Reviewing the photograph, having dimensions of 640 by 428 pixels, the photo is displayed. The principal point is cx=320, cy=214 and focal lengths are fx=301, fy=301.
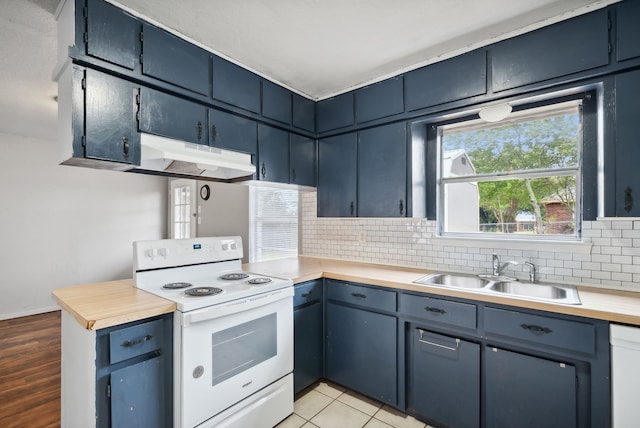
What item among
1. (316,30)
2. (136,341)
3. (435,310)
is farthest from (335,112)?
(136,341)

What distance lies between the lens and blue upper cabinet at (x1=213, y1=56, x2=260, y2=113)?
2.21 m

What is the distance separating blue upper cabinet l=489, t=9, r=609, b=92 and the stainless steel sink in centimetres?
Answer: 134

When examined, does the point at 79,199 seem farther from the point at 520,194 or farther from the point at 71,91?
the point at 520,194

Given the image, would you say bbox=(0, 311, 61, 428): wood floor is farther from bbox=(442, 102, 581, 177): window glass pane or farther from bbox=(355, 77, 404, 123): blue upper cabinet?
bbox=(442, 102, 581, 177): window glass pane

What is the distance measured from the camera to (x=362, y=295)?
2246 millimetres

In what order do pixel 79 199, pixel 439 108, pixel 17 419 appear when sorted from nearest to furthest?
pixel 17 419
pixel 439 108
pixel 79 199

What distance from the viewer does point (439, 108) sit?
7.43 feet

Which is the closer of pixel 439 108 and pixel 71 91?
pixel 71 91

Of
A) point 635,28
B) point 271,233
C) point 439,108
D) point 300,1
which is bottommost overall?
point 271,233

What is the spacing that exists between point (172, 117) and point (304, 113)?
1.30 meters

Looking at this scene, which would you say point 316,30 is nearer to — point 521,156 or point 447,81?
point 447,81

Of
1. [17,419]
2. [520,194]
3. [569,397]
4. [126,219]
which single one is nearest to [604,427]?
[569,397]

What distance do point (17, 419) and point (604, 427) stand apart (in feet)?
11.6

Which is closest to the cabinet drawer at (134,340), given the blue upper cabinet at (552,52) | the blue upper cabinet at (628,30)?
the blue upper cabinet at (552,52)
